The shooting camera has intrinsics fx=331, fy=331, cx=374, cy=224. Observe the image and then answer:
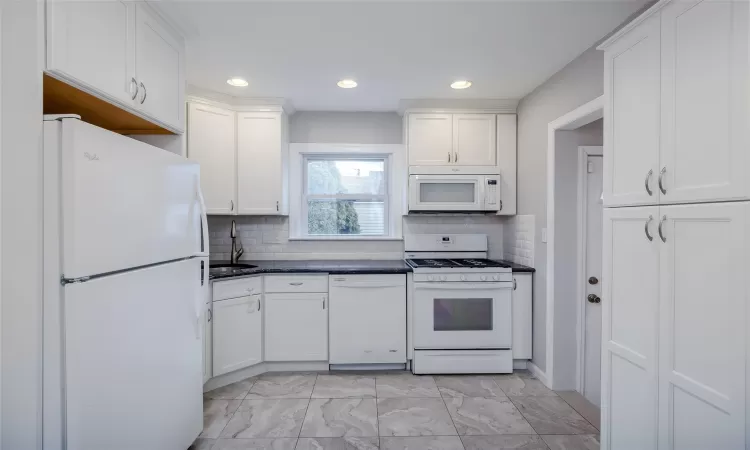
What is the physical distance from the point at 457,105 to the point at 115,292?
2930mm

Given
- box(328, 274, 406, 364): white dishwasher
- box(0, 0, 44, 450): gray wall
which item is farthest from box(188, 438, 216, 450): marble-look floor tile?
box(328, 274, 406, 364): white dishwasher

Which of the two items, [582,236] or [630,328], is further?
[582,236]

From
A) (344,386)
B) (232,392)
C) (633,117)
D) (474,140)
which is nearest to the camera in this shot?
(633,117)

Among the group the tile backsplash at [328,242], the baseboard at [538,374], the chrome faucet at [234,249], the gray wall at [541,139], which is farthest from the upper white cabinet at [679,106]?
the chrome faucet at [234,249]

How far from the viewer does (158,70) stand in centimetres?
171

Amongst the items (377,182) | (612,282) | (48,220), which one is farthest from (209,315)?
(612,282)

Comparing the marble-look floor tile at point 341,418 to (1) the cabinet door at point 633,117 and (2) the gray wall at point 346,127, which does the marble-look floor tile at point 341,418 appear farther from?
(2) the gray wall at point 346,127

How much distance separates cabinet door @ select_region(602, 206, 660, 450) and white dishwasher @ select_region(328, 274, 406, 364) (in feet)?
5.27

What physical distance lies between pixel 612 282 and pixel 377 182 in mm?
2413

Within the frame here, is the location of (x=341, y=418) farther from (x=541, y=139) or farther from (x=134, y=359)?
(x=541, y=139)

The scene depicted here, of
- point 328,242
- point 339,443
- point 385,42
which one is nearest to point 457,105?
point 385,42

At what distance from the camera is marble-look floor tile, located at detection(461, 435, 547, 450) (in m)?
1.91

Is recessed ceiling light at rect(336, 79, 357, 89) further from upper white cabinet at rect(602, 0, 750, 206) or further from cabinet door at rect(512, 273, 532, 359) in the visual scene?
cabinet door at rect(512, 273, 532, 359)

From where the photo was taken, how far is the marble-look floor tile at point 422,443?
6.28 feet
